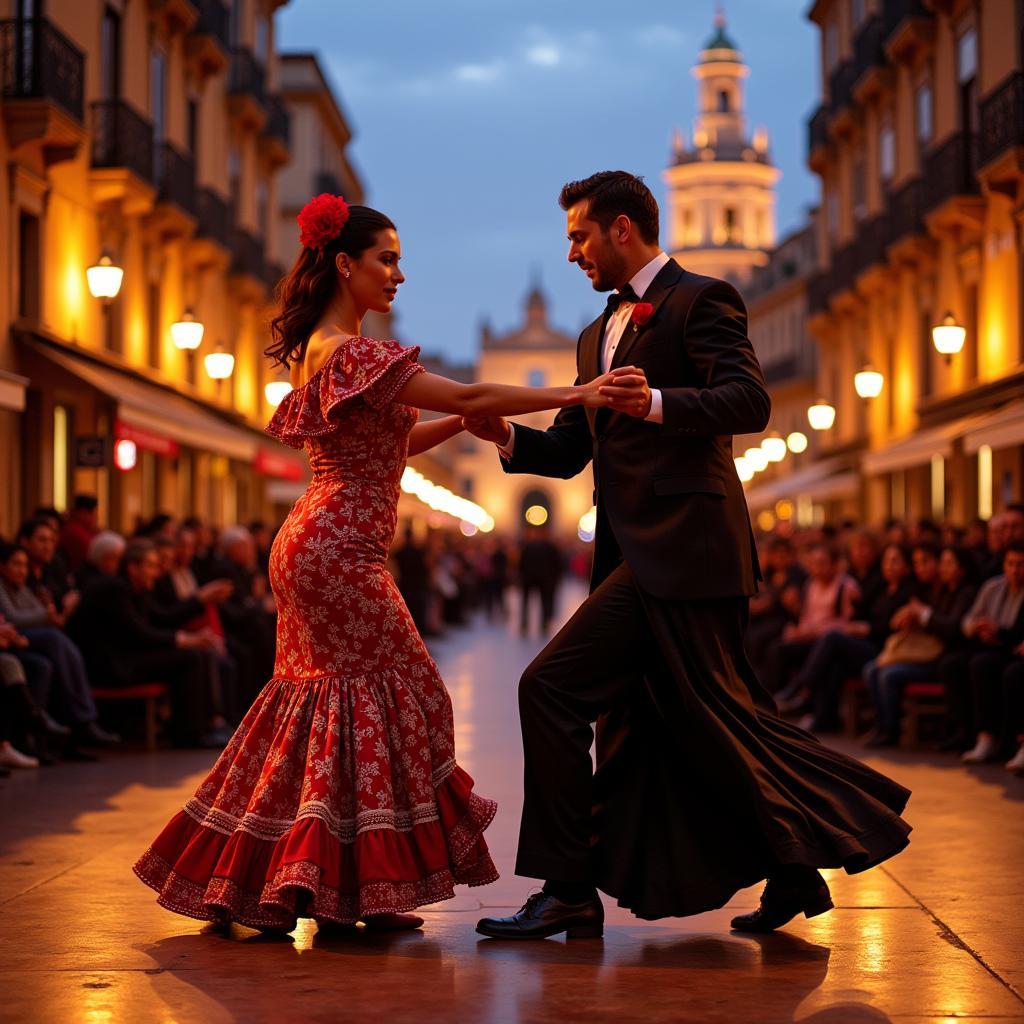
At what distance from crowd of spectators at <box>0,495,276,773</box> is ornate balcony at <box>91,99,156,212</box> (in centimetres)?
1114

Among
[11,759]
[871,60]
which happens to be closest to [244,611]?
[11,759]

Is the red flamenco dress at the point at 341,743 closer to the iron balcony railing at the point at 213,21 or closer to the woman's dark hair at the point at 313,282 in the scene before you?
the woman's dark hair at the point at 313,282

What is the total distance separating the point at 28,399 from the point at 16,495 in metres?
1.32

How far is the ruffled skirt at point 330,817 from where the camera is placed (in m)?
5.89

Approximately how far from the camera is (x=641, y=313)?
5.99 meters

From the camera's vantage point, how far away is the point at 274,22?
4284 cm

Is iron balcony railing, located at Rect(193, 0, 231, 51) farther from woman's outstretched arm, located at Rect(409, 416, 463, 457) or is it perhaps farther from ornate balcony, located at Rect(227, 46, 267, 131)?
woman's outstretched arm, located at Rect(409, 416, 463, 457)

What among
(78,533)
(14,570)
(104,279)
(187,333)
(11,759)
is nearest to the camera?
(11,759)

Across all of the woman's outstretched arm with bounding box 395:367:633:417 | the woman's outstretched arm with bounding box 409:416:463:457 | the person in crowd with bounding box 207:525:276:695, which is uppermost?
the woman's outstretched arm with bounding box 395:367:633:417

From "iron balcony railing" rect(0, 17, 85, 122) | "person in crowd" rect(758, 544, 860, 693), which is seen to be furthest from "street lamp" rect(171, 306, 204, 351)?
"person in crowd" rect(758, 544, 860, 693)

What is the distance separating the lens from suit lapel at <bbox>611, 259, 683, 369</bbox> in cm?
608

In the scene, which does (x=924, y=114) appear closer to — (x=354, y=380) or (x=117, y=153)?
(x=117, y=153)

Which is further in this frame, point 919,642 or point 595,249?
point 919,642

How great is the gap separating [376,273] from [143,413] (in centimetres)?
1635
